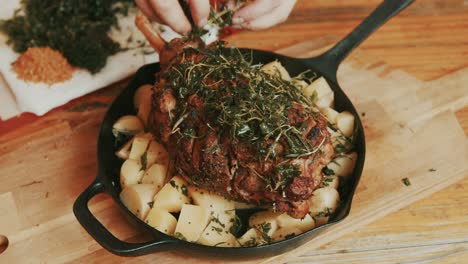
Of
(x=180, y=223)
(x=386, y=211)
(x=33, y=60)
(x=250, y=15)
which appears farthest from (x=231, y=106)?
(x=33, y=60)

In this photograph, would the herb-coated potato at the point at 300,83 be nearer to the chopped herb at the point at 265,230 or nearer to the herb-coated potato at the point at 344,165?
the herb-coated potato at the point at 344,165

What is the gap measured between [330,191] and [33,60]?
1.89m

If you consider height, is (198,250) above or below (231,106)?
below

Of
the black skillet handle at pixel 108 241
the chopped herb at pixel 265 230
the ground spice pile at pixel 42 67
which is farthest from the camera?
the ground spice pile at pixel 42 67

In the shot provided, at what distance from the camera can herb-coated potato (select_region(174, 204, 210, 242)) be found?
2070 mm

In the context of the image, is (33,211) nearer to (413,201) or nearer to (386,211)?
(386,211)

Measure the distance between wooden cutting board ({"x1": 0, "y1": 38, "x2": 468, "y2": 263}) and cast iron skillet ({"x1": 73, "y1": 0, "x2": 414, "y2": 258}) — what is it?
0.65ft

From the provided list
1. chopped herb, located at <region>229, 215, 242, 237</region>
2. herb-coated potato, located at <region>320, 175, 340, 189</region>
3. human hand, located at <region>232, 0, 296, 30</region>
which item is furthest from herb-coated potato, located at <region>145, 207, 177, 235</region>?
human hand, located at <region>232, 0, 296, 30</region>

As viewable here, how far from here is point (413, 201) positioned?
243cm

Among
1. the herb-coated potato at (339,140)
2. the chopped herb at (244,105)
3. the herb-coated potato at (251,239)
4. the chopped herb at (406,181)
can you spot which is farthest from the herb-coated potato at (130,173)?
the chopped herb at (406,181)

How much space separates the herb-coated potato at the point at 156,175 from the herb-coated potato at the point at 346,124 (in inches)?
33.3

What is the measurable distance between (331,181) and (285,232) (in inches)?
12.1

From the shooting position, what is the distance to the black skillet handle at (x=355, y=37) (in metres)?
2.65

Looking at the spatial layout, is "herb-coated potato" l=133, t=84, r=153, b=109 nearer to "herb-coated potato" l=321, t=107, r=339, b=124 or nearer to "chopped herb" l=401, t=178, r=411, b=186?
"herb-coated potato" l=321, t=107, r=339, b=124
